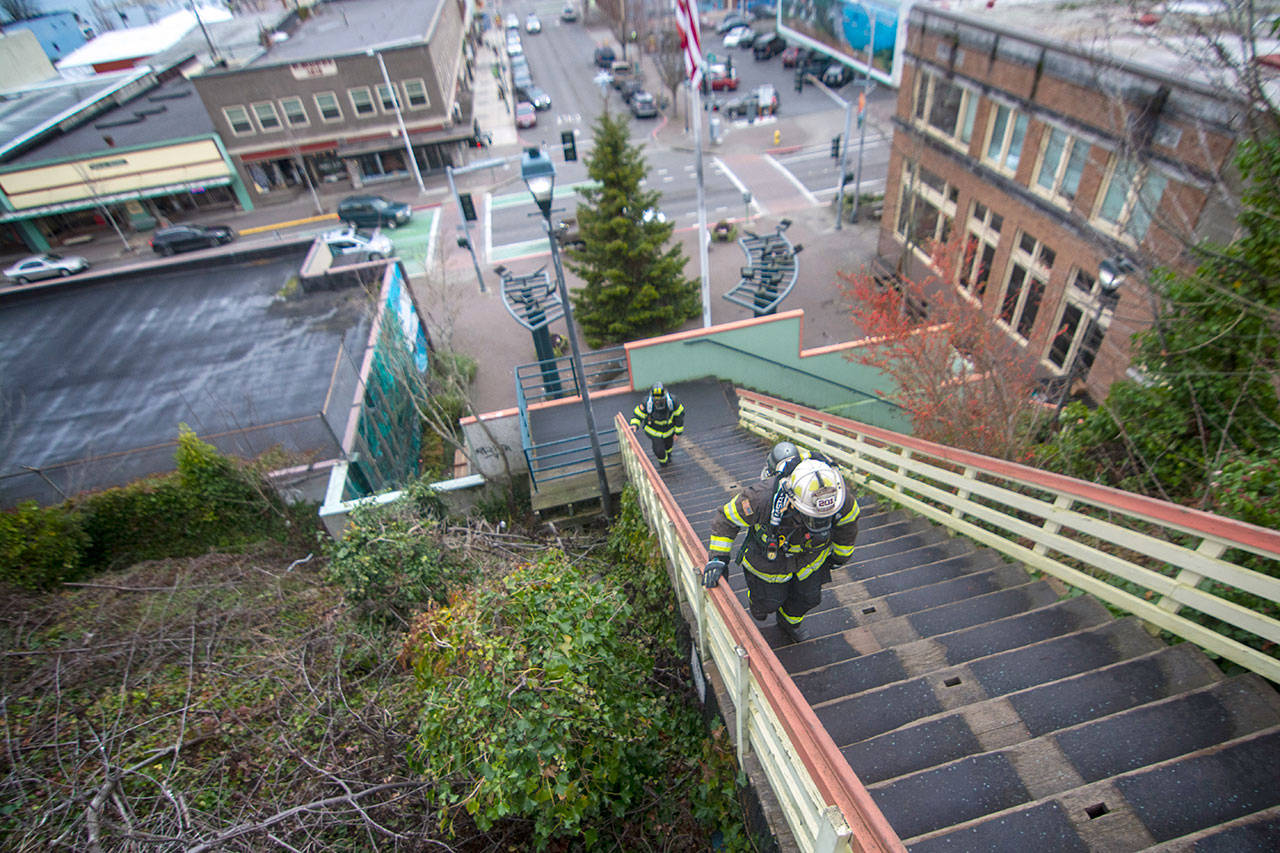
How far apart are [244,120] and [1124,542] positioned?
37.0 metres

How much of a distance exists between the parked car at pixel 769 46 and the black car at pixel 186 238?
32.7m

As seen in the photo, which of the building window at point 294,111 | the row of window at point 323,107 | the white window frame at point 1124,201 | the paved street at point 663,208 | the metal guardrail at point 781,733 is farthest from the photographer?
the building window at point 294,111

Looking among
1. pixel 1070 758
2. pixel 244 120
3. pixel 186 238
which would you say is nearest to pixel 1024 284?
pixel 1070 758

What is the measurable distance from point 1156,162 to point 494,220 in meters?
23.6

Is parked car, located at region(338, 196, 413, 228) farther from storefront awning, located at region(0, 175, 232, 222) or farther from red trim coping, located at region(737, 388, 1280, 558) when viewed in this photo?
red trim coping, located at region(737, 388, 1280, 558)

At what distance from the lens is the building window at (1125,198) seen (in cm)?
1082

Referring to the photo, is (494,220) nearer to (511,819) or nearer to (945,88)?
(945,88)

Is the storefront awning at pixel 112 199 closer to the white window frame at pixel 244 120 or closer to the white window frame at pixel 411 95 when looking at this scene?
the white window frame at pixel 244 120

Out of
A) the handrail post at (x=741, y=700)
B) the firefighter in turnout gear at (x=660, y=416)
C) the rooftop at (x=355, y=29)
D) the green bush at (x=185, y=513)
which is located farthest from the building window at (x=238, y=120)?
the handrail post at (x=741, y=700)

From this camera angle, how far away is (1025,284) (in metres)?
14.9

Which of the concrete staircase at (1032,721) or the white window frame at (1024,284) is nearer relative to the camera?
the concrete staircase at (1032,721)

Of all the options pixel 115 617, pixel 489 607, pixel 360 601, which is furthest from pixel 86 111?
pixel 489 607

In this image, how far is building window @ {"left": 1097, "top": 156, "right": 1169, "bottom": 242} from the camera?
10.8 metres

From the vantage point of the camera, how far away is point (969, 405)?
9.22 metres
